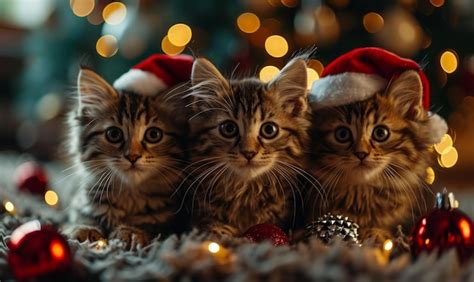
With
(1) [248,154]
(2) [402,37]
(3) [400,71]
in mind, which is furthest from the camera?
(2) [402,37]

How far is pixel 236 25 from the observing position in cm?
260

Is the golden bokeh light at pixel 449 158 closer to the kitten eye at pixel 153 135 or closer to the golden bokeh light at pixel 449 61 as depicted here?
the golden bokeh light at pixel 449 61

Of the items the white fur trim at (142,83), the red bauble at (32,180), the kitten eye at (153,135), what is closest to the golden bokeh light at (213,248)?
the kitten eye at (153,135)

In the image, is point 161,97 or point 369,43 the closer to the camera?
point 161,97

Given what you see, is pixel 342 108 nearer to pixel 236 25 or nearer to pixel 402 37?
pixel 402 37

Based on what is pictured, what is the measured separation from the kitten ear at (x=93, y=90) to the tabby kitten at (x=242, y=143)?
0.67ft

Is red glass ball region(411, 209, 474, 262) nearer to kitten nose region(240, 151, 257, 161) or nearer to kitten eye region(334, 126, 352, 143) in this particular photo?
kitten eye region(334, 126, 352, 143)

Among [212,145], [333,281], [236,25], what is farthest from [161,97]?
[236,25]

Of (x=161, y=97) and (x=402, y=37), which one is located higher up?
(x=402, y=37)

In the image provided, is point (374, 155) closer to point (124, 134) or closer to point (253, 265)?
point (253, 265)

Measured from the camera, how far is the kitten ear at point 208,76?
1254 mm

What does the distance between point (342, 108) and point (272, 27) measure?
4.79 feet

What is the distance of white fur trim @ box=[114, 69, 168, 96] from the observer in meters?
1.36

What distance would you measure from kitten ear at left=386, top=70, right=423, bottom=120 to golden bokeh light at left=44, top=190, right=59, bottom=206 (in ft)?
3.77
